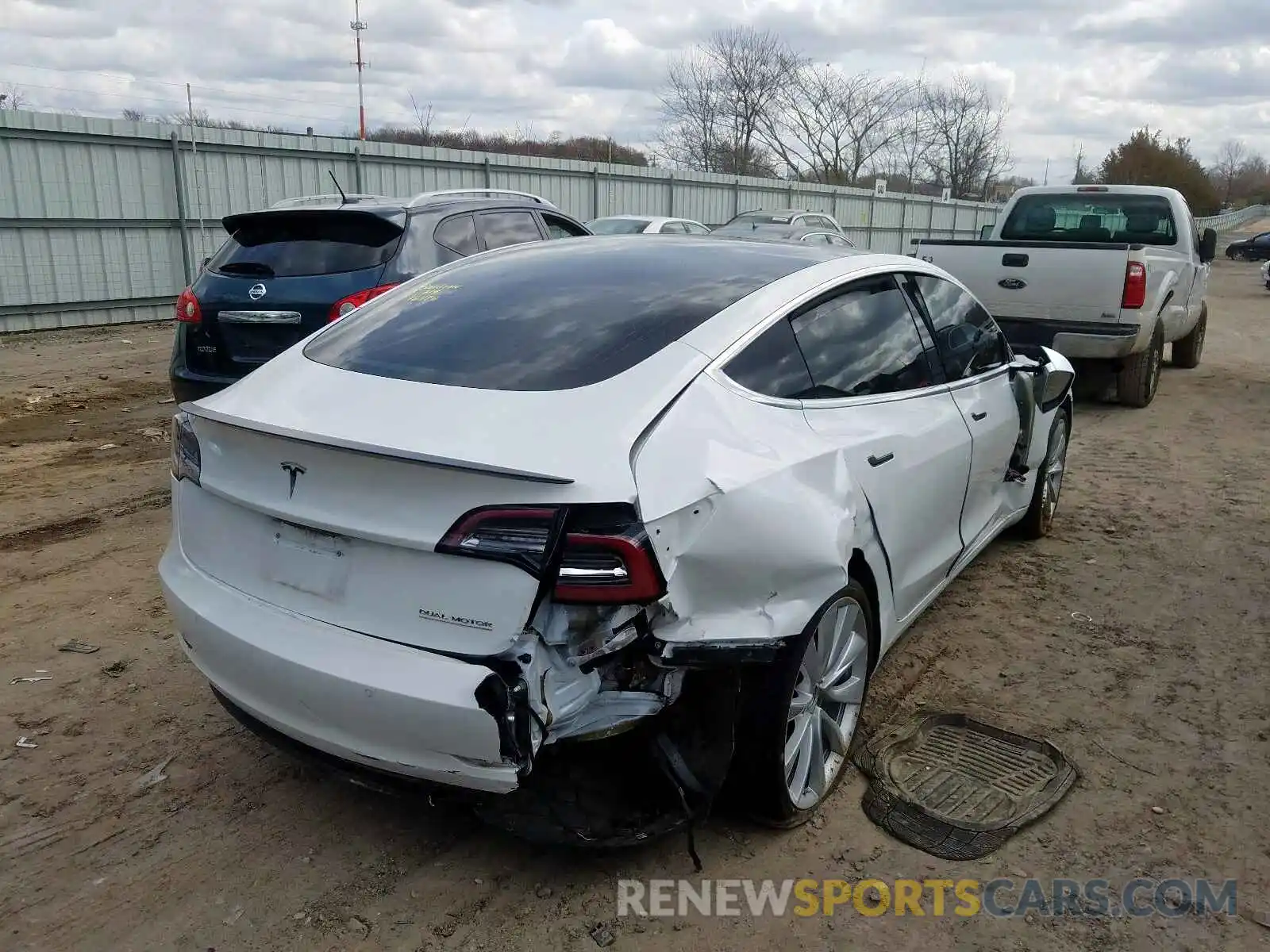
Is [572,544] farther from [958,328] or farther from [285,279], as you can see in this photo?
[285,279]

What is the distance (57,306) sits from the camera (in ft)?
→ 42.1

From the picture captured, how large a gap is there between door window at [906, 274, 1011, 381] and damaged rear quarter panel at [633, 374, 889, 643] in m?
1.37

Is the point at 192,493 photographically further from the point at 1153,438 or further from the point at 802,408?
the point at 1153,438

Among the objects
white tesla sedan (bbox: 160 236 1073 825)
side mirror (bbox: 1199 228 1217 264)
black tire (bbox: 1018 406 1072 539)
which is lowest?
black tire (bbox: 1018 406 1072 539)

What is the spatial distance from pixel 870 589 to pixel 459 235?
4.52 metres

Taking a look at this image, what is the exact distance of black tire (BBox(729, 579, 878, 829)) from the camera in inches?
110

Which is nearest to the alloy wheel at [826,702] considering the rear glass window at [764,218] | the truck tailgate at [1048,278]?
the truck tailgate at [1048,278]

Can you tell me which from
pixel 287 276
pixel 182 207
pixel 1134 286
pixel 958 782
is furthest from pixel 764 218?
pixel 958 782

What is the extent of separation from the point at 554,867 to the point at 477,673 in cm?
86

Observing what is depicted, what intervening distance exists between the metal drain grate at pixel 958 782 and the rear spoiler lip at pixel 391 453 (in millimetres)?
1647

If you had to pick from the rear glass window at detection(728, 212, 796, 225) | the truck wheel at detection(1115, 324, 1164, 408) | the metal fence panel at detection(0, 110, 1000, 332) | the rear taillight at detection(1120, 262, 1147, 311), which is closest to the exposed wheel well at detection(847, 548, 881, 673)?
the rear taillight at detection(1120, 262, 1147, 311)

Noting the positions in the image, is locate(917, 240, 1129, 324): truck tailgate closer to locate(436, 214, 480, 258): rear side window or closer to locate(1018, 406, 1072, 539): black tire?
locate(1018, 406, 1072, 539): black tire

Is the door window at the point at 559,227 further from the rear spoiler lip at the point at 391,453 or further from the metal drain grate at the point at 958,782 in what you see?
the rear spoiler lip at the point at 391,453

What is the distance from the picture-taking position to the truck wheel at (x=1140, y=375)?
9492 millimetres
